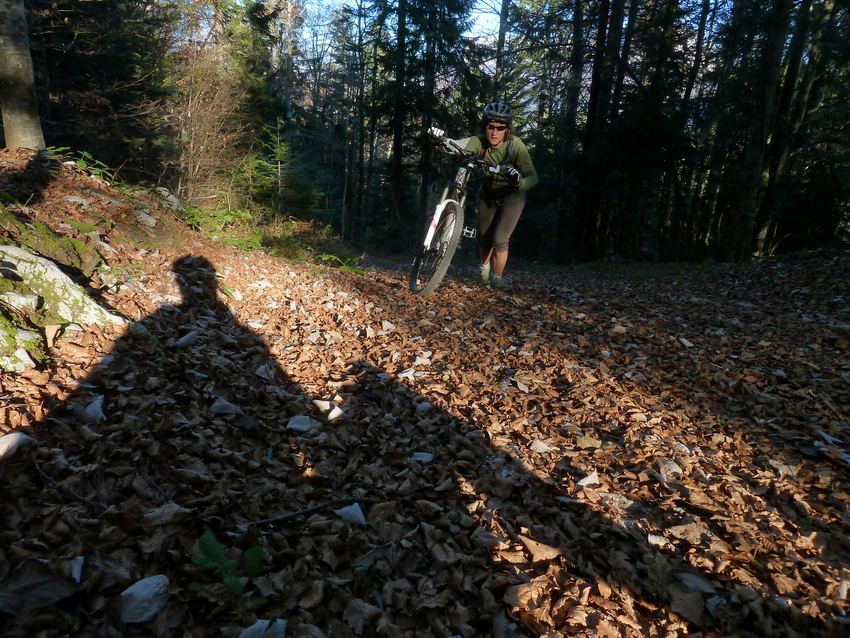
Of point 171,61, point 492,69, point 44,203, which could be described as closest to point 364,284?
point 44,203

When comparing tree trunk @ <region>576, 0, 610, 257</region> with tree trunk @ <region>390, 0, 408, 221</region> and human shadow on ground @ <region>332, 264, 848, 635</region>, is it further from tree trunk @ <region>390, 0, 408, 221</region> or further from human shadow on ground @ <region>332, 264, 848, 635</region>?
human shadow on ground @ <region>332, 264, 848, 635</region>

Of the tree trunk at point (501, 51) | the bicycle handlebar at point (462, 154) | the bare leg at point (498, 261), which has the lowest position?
the bare leg at point (498, 261)

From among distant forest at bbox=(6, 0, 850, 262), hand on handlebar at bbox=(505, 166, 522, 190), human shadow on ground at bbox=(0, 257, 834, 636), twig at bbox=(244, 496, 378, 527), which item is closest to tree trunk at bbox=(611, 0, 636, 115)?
distant forest at bbox=(6, 0, 850, 262)

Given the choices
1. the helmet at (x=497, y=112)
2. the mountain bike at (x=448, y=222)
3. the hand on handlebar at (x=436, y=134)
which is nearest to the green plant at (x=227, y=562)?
the mountain bike at (x=448, y=222)

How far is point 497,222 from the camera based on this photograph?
24.7ft

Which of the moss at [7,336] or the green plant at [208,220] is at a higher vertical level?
the green plant at [208,220]

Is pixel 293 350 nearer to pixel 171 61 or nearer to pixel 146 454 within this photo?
pixel 146 454

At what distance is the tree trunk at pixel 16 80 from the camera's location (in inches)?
248

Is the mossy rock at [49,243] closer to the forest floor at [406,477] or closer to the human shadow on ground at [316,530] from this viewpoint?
the forest floor at [406,477]

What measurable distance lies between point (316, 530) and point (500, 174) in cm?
553

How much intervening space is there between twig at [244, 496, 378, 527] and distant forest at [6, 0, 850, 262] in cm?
1066

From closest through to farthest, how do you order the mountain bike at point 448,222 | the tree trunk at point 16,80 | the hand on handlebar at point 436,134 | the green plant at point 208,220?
1. the hand on handlebar at point 436,134
2. the tree trunk at point 16,80
3. the mountain bike at point 448,222
4. the green plant at point 208,220

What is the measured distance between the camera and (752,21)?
13055 mm

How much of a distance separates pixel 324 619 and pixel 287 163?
650 inches
